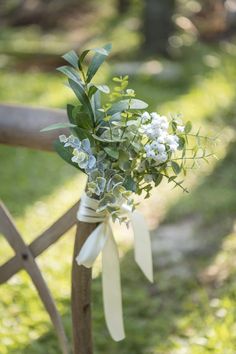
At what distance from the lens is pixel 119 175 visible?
1803mm

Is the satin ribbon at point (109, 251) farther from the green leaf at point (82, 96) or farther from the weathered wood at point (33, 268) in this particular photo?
the weathered wood at point (33, 268)

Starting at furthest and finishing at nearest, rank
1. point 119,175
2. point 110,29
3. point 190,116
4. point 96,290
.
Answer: point 110,29 < point 190,116 < point 96,290 < point 119,175

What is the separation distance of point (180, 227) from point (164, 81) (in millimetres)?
3117

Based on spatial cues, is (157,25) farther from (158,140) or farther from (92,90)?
(158,140)

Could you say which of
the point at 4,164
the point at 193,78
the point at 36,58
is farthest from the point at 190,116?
the point at 36,58

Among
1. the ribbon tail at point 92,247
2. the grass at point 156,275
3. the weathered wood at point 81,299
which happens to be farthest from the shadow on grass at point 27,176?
the ribbon tail at point 92,247

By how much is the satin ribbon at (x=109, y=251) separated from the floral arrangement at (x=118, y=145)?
0.07 m

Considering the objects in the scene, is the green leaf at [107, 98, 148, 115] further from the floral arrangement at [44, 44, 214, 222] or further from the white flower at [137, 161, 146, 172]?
the white flower at [137, 161, 146, 172]

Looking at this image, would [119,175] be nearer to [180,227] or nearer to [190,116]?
[180,227]

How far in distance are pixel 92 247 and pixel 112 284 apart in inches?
7.1

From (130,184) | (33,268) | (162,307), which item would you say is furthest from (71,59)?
(162,307)

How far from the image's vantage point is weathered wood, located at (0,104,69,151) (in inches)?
95.5

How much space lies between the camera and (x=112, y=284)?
2033mm

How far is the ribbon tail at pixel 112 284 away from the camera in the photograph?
6.51 ft
